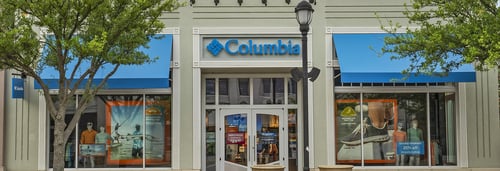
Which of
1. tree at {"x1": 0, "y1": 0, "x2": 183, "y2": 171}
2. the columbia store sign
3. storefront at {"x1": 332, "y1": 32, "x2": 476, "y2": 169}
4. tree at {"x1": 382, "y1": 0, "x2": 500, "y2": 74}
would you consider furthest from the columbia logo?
tree at {"x1": 382, "y1": 0, "x2": 500, "y2": 74}

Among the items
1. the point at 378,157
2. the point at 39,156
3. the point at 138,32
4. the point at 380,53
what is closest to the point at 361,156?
the point at 378,157

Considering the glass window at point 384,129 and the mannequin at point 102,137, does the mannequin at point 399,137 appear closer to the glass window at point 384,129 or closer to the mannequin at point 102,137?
the glass window at point 384,129

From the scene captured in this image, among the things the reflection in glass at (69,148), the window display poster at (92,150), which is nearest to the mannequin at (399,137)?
the window display poster at (92,150)

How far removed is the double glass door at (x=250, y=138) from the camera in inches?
Result: 652

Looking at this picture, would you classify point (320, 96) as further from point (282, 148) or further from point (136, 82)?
point (136, 82)

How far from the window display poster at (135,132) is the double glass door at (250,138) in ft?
5.92

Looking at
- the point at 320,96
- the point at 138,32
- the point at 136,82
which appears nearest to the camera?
the point at 138,32

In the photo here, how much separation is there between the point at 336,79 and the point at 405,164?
117 inches

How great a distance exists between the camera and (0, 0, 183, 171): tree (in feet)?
35.4

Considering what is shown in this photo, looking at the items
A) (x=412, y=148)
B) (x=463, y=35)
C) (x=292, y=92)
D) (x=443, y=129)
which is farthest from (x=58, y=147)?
(x=443, y=129)

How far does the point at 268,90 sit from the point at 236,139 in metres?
1.66

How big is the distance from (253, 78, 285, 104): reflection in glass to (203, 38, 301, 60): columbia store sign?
1222 millimetres

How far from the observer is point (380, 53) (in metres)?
15.0

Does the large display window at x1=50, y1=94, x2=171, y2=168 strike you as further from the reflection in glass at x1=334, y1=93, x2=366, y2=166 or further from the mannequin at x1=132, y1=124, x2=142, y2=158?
the reflection in glass at x1=334, y1=93, x2=366, y2=166
